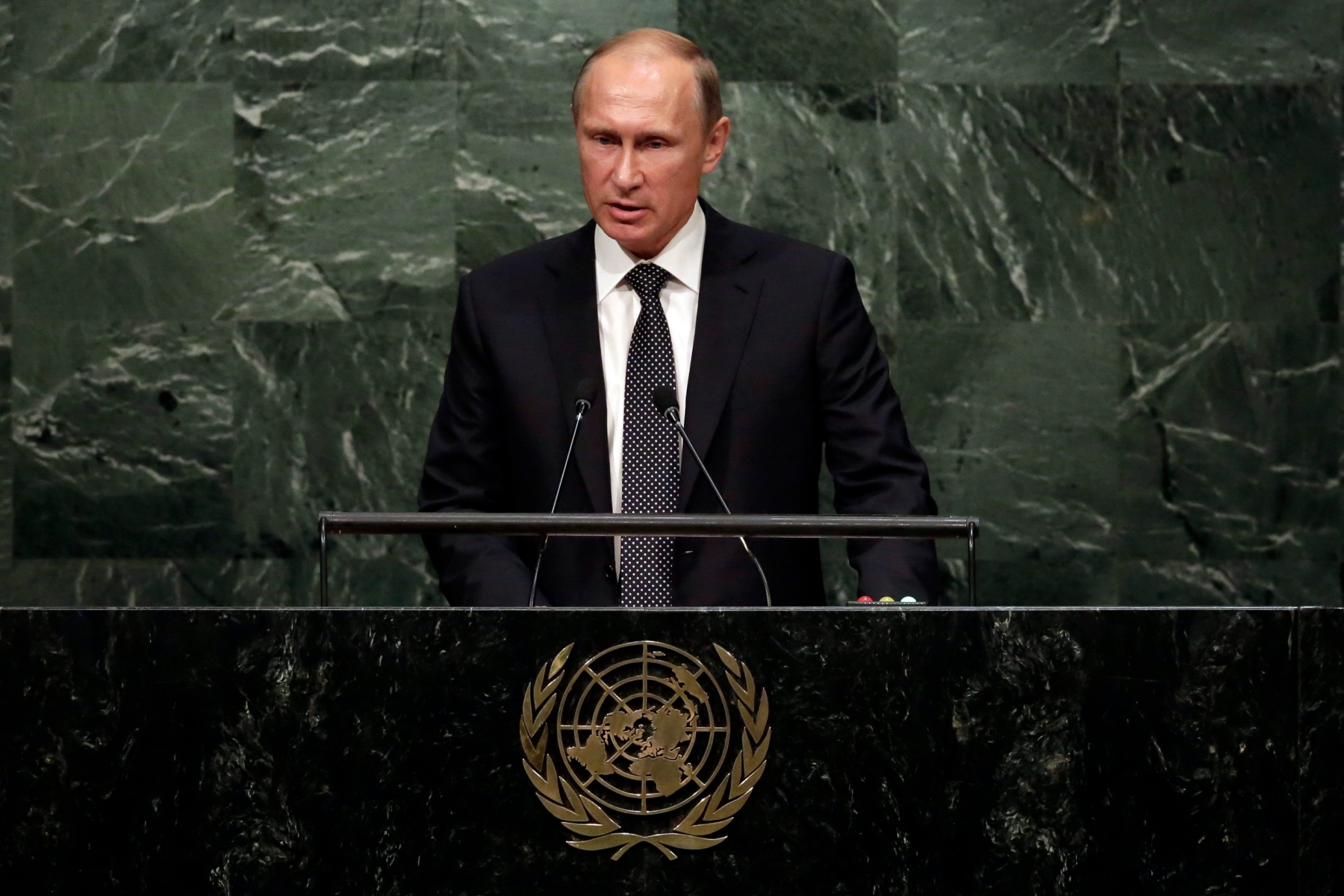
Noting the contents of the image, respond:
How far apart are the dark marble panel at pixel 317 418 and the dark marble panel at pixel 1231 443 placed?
1.95 metres

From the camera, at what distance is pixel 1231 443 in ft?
14.5

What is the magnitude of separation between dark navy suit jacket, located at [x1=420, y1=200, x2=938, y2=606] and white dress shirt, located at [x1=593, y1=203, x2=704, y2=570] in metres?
0.02

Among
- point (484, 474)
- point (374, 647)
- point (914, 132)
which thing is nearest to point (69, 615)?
point (374, 647)

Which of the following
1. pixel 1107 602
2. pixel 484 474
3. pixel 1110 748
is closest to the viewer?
pixel 1110 748

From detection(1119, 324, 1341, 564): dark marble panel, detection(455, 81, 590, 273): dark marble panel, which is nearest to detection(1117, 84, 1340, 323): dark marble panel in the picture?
detection(1119, 324, 1341, 564): dark marble panel

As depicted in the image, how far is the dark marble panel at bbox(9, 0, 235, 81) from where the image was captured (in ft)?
14.4

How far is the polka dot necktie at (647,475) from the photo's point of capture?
105 inches

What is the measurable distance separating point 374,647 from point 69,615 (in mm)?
348

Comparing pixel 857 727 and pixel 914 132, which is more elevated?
pixel 914 132

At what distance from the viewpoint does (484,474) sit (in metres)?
2.86

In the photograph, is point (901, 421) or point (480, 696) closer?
point (480, 696)

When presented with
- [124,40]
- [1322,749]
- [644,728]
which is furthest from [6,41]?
[1322,749]

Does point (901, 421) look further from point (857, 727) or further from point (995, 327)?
point (995, 327)

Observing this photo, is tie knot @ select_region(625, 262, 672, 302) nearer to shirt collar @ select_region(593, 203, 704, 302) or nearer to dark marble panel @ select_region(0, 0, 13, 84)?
shirt collar @ select_region(593, 203, 704, 302)
